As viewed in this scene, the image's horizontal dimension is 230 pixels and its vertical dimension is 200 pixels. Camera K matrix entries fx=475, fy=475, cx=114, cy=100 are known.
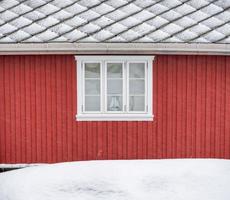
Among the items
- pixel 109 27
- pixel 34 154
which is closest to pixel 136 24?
pixel 109 27

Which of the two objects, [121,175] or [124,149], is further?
[124,149]

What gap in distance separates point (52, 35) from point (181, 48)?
231cm

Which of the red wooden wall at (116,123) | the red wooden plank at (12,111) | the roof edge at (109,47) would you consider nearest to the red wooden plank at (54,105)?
the red wooden wall at (116,123)

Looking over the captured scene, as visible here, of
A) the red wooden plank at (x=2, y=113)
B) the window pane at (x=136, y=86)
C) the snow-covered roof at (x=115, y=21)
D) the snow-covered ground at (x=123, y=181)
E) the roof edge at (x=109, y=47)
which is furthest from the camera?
the window pane at (x=136, y=86)

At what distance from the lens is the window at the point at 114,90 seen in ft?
28.7

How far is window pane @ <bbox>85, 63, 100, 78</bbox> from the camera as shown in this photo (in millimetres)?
8773

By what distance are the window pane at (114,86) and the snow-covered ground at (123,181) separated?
5.72 meters

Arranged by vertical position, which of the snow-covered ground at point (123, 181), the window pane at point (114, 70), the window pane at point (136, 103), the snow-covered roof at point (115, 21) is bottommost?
the snow-covered ground at point (123, 181)

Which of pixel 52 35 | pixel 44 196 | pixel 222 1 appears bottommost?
pixel 44 196

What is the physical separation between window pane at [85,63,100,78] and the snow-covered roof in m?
0.58

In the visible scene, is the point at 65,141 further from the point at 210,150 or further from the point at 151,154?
the point at 210,150

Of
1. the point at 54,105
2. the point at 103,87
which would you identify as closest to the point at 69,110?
the point at 54,105

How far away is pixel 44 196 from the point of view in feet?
7.82

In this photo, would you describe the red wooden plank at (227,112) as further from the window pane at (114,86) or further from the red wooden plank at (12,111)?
the red wooden plank at (12,111)
